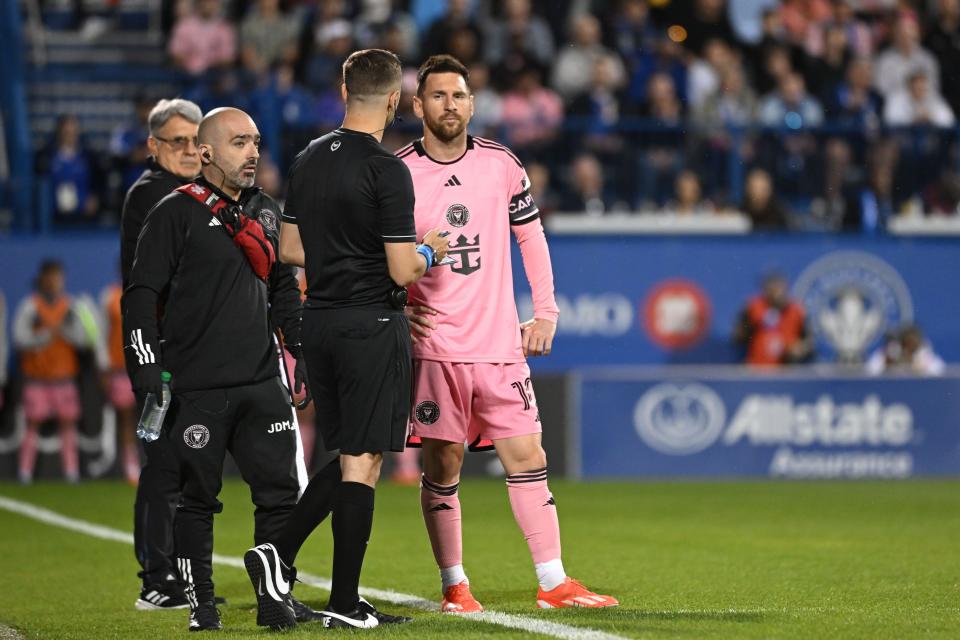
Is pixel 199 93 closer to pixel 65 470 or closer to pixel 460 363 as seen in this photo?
pixel 65 470

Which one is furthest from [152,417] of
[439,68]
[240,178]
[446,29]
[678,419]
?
[446,29]

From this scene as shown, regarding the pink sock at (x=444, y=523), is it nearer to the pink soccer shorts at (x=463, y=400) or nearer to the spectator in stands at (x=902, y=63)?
the pink soccer shorts at (x=463, y=400)

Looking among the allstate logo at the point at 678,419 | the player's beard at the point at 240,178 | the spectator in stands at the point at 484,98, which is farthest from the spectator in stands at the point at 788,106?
the player's beard at the point at 240,178

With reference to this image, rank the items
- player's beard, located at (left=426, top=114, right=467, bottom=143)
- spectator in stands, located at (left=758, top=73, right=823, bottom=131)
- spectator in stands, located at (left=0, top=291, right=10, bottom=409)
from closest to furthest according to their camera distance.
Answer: player's beard, located at (left=426, top=114, right=467, bottom=143)
spectator in stands, located at (left=0, top=291, right=10, bottom=409)
spectator in stands, located at (left=758, top=73, right=823, bottom=131)

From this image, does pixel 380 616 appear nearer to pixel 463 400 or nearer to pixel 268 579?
pixel 268 579

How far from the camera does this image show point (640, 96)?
18.5 meters

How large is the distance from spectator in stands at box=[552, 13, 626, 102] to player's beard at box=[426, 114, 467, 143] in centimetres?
1184

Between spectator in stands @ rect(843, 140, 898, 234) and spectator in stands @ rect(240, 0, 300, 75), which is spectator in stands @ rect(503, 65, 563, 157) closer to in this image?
spectator in stands @ rect(240, 0, 300, 75)

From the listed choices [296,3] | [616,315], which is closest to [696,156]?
[616,315]

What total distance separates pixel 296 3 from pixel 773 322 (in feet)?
22.1

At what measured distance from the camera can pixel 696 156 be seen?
17797 millimetres

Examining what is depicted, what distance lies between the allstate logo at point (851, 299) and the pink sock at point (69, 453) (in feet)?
24.6

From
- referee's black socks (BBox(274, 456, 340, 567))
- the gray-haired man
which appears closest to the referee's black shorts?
referee's black socks (BBox(274, 456, 340, 567))

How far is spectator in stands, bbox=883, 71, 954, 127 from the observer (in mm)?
18922
